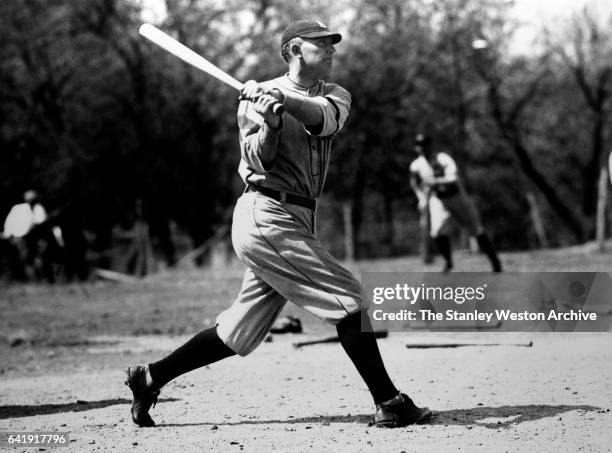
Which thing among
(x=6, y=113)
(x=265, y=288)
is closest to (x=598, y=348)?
(x=265, y=288)

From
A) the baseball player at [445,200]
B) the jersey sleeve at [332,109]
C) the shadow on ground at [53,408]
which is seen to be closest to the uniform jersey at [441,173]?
the baseball player at [445,200]

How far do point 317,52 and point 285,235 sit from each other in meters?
0.88

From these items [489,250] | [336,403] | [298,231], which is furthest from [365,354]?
[489,250]

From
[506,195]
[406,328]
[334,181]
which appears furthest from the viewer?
[506,195]

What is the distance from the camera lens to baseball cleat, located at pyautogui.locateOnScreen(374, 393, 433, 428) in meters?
4.64

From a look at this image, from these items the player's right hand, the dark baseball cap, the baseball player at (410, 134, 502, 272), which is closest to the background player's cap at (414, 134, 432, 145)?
the baseball player at (410, 134, 502, 272)

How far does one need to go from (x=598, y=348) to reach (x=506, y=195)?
3844 cm

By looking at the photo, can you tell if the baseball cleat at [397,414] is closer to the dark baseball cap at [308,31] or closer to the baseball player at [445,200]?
the dark baseball cap at [308,31]

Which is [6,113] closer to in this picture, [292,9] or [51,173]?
[51,173]

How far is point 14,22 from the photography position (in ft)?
104

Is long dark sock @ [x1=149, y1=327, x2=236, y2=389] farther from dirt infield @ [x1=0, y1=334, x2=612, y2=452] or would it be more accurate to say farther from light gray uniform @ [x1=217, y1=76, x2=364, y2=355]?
dirt infield @ [x1=0, y1=334, x2=612, y2=452]

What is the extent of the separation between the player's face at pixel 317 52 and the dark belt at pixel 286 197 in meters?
0.61

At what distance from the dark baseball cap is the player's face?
0.9 inches

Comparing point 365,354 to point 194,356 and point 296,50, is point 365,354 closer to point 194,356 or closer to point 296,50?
point 194,356
